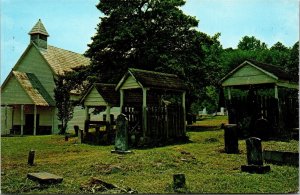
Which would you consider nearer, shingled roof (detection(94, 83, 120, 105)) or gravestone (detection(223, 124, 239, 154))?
gravestone (detection(223, 124, 239, 154))

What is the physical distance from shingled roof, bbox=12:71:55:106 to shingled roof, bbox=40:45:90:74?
243cm

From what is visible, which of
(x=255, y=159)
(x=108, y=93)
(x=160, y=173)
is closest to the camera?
(x=255, y=159)

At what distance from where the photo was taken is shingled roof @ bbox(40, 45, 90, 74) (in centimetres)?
4056

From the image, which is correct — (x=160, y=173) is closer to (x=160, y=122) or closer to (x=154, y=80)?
(x=160, y=122)

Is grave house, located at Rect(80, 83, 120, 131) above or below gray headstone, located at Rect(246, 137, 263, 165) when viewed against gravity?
above

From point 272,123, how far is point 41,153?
12.7m

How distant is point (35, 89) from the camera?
3828cm

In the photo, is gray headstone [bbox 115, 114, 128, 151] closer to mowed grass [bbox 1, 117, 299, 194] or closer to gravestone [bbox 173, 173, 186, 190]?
mowed grass [bbox 1, 117, 299, 194]

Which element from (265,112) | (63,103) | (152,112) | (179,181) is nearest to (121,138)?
(152,112)

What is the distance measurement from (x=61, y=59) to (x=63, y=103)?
8.26m

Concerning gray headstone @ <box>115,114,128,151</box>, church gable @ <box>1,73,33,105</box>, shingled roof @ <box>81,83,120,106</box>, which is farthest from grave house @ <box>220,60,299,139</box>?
church gable @ <box>1,73,33,105</box>

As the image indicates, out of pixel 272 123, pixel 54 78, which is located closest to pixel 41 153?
pixel 272 123

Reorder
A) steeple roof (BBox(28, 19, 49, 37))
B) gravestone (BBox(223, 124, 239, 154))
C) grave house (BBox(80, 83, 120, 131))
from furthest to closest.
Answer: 1. steeple roof (BBox(28, 19, 49, 37))
2. grave house (BBox(80, 83, 120, 131))
3. gravestone (BBox(223, 124, 239, 154))

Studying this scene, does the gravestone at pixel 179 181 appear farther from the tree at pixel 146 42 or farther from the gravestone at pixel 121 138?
the tree at pixel 146 42
